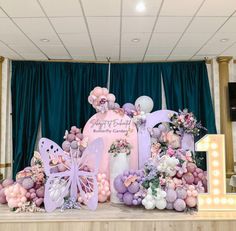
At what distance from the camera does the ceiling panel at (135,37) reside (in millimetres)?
4152

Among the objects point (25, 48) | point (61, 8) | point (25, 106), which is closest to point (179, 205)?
point (61, 8)

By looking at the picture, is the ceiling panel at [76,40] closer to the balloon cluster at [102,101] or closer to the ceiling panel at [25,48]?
the ceiling panel at [25,48]

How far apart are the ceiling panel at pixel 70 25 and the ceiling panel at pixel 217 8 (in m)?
1.43

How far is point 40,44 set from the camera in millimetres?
4578

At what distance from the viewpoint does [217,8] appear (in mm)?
3398

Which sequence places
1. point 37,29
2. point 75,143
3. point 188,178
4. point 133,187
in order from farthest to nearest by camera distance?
point 37,29 → point 75,143 → point 188,178 → point 133,187

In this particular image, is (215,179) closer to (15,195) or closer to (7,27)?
(15,195)

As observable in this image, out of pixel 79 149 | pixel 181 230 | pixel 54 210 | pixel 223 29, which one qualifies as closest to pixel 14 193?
pixel 54 210

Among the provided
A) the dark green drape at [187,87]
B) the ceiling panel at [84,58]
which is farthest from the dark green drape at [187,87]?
the ceiling panel at [84,58]

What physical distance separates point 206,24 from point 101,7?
4.62 feet

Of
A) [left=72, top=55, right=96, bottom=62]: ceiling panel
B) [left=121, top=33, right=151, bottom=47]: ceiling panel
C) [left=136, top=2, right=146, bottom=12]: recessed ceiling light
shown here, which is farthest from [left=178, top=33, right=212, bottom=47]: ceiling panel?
[left=72, top=55, right=96, bottom=62]: ceiling panel

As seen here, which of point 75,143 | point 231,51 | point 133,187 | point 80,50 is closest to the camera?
point 133,187

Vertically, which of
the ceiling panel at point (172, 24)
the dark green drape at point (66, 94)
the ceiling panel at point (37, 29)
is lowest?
the dark green drape at point (66, 94)

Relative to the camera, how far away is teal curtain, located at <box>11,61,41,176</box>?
→ 5352 millimetres
